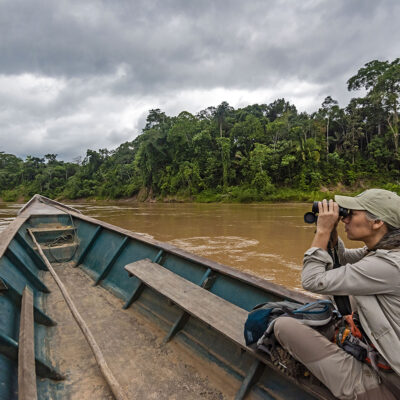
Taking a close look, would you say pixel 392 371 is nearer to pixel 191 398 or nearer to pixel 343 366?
pixel 343 366

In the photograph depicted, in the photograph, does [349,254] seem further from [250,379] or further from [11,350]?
[11,350]

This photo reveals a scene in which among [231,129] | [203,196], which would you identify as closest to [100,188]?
[203,196]

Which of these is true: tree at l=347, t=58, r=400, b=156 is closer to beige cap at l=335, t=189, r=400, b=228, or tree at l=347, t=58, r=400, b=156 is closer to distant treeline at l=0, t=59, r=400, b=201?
distant treeline at l=0, t=59, r=400, b=201

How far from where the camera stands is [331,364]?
3.75ft

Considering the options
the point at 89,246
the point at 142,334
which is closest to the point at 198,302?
the point at 142,334

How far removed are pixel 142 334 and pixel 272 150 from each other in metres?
25.3

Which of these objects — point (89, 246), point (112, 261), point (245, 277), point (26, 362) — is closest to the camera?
point (26, 362)

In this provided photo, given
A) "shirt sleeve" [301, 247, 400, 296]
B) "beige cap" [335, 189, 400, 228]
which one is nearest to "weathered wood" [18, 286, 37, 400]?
"shirt sleeve" [301, 247, 400, 296]

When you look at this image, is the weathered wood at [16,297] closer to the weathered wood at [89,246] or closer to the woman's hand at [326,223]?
the weathered wood at [89,246]

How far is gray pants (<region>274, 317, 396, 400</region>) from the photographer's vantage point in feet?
3.53

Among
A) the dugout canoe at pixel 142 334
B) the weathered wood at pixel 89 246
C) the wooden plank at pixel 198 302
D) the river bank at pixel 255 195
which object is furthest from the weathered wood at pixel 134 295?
the river bank at pixel 255 195

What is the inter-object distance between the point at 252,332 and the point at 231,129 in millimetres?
30661

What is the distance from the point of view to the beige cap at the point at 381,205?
43.2 inches

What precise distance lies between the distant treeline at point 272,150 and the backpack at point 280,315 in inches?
918
